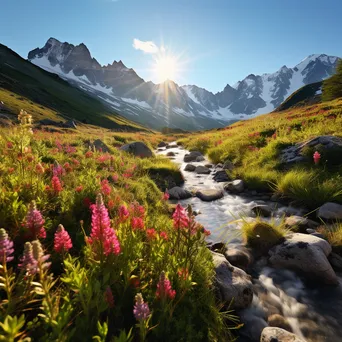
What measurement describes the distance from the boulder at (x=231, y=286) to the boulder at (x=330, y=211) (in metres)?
4.23

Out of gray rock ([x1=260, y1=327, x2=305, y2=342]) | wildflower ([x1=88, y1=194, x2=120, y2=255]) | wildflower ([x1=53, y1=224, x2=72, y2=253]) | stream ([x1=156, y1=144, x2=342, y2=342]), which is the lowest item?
stream ([x1=156, y1=144, x2=342, y2=342])

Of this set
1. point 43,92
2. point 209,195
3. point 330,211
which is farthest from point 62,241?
point 43,92

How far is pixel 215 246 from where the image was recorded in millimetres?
6047

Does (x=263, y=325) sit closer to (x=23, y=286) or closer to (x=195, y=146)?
(x=23, y=286)

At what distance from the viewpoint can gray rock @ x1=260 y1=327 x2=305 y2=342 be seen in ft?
10.7

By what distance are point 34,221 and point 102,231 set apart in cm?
93

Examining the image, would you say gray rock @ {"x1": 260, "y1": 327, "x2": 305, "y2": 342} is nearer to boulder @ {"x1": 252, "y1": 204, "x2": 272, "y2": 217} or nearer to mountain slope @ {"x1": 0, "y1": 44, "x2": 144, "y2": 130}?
boulder @ {"x1": 252, "y1": 204, "x2": 272, "y2": 217}

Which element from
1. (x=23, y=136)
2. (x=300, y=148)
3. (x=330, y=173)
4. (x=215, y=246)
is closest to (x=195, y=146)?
(x=300, y=148)

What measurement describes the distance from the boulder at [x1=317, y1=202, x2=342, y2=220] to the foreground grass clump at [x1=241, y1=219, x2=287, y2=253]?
1.88 meters

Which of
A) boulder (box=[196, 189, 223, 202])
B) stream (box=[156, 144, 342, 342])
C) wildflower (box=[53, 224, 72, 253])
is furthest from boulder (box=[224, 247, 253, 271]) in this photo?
boulder (box=[196, 189, 223, 202])

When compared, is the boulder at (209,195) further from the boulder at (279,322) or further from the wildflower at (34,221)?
the wildflower at (34,221)

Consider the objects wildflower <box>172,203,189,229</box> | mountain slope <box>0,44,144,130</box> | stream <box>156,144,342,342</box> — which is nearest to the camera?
wildflower <box>172,203,189,229</box>

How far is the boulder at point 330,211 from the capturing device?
705cm

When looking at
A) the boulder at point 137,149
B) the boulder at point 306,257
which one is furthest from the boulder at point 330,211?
the boulder at point 137,149
